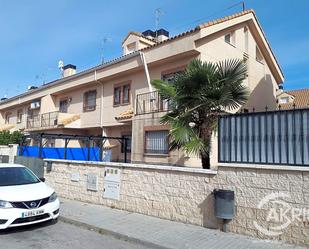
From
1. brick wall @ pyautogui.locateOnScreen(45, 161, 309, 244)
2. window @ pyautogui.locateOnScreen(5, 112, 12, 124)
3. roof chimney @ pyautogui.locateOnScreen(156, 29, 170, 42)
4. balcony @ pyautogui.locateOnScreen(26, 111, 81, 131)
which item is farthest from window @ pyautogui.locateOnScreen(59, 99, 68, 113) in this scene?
brick wall @ pyautogui.locateOnScreen(45, 161, 309, 244)

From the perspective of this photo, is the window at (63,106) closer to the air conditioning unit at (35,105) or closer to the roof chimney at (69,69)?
the air conditioning unit at (35,105)

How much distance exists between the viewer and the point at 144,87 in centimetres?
1770

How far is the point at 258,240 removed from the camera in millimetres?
6262

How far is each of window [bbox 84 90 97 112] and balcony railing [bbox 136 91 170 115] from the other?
6186 millimetres

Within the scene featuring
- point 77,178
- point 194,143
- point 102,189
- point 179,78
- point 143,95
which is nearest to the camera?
point 194,143

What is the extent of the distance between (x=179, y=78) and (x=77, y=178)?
5120mm

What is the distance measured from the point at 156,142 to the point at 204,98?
700 centimetres

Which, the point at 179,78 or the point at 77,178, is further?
the point at 77,178

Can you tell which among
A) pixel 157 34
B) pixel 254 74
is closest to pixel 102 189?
pixel 254 74

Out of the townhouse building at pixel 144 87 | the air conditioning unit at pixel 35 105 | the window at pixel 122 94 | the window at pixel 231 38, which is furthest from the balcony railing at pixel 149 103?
the air conditioning unit at pixel 35 105

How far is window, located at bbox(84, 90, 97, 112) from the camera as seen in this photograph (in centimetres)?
2205

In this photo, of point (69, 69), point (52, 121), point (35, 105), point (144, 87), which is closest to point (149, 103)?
point (144, 87)

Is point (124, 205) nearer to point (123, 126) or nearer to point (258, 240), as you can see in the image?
point (258, 240)

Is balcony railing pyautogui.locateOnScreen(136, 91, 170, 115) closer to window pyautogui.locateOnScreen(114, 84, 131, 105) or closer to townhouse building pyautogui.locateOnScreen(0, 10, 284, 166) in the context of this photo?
townhouse building pyautogui.locateOnScreen(0, 10, 284, 166)
